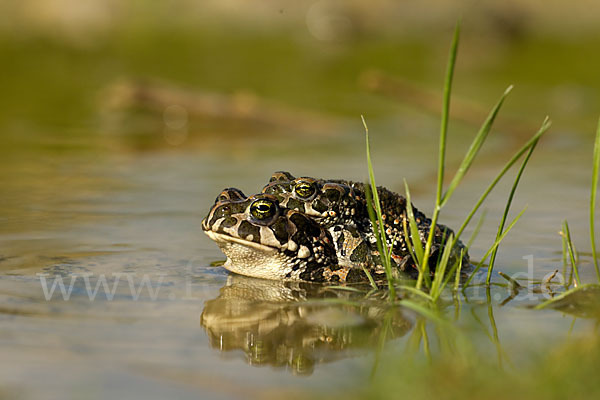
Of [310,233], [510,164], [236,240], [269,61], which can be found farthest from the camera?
[269,61]

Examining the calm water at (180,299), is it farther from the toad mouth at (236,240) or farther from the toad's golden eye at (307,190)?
the toad's golden eye at (307,190)

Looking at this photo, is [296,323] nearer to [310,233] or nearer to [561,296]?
[310,233]

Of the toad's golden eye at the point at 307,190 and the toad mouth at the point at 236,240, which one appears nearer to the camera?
the toad mouth at the point at 236,240

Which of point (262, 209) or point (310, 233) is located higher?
point (262, 209)

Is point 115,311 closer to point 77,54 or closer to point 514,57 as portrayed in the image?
point 77,54

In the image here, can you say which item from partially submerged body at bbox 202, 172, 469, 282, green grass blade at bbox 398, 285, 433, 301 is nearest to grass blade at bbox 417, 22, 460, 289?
green grass blade at bbox 398, 285, 433, 301

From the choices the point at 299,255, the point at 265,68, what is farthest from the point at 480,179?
the point at 265,68

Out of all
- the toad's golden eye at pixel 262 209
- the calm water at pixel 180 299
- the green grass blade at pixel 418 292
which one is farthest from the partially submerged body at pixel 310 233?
the green grass blade at pixel 418 292

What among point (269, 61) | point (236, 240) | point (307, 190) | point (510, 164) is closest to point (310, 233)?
point (307, 190)
